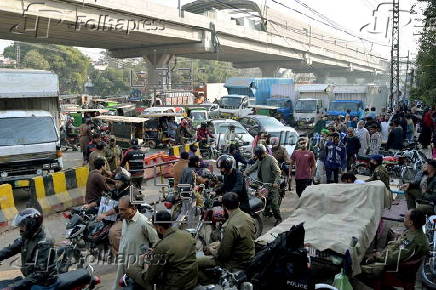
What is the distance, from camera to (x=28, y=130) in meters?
12.2

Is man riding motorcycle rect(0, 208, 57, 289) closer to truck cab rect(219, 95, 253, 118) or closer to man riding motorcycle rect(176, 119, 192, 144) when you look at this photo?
man riding motorcycle rect(176, 119, 192, 144)

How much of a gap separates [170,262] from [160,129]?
18.8 m

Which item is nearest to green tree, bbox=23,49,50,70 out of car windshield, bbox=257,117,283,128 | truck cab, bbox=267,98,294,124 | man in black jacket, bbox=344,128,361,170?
truck cab, bbox=267,98,294,124

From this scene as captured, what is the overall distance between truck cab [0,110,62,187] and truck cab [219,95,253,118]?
18974 millimetres

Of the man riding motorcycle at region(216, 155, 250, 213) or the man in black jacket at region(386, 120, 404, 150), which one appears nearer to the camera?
the man riding motorcycle at region(216, 155, 250, 213)

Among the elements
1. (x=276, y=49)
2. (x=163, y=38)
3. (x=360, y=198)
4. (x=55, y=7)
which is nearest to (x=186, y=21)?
(x=163, y=38)

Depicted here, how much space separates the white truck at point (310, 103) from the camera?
2992 centimetres

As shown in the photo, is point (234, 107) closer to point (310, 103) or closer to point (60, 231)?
point (310, 103)

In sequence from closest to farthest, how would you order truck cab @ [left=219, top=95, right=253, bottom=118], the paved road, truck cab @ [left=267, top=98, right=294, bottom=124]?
the paved road, truck cab @ [left=219, top=95, right=253, bottom=118], truck cab @ [left=267, top=98, right=294, bottom=124]

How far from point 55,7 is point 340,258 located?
81.8ft

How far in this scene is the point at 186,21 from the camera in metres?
38.4

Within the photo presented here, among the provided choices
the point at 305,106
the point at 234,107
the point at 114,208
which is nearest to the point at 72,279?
the point at 114,208

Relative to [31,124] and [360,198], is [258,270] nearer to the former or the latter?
[360,198]

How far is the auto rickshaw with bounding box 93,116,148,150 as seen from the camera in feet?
69.5
